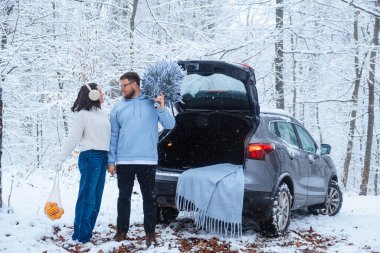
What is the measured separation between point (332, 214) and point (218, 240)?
3.64m

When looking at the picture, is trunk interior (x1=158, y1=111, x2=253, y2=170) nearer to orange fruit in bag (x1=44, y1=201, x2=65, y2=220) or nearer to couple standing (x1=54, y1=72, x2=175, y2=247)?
couple standing (x1=54, y1=72, x2=175, y2=247)

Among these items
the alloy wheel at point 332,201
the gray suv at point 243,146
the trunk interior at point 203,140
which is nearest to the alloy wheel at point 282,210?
the gray suv at point 243,146

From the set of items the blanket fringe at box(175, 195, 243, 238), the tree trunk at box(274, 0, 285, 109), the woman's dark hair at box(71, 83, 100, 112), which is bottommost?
the blanket fringe at box(175, 195, 243, 238)

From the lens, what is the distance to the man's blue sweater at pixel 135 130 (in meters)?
5.55

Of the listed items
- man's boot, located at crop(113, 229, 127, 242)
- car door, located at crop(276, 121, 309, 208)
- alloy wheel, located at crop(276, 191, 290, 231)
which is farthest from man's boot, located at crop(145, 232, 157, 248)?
car door, located at crop(276, 121, 309, 208)

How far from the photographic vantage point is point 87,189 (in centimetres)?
561

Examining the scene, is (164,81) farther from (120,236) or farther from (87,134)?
(120,236)

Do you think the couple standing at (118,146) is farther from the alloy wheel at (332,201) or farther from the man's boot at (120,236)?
the alloy wheel at (332,201)

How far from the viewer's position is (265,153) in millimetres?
6203

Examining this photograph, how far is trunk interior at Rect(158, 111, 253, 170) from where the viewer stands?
23.5 ft

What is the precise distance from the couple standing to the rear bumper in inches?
27.1

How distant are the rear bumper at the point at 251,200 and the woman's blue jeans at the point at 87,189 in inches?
42.8

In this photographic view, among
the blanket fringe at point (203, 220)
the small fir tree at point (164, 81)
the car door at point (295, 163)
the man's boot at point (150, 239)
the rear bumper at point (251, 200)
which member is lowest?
the man's boot at point (150, 239)

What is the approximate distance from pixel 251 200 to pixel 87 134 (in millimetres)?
2231
